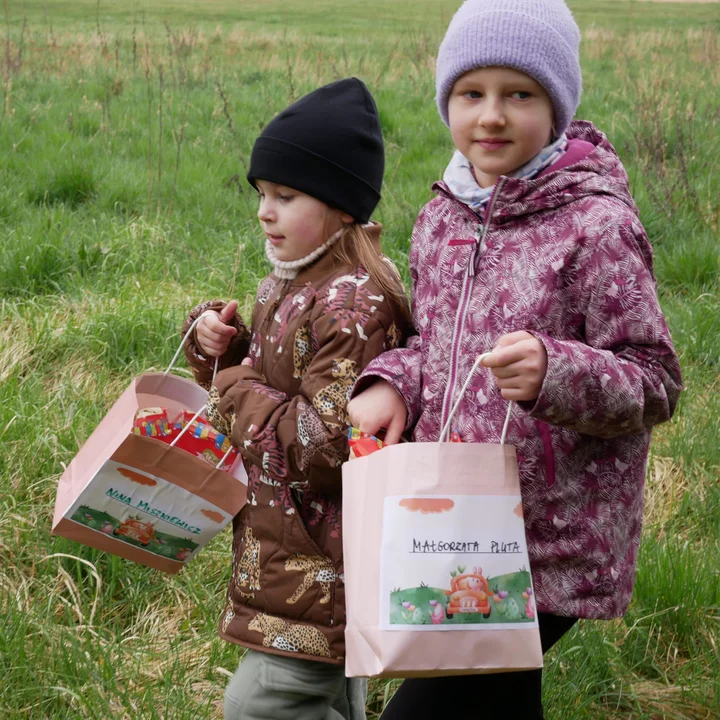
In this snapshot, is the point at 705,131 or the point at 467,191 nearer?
the point at 467,191

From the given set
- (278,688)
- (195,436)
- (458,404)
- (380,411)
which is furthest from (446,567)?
(195,436)

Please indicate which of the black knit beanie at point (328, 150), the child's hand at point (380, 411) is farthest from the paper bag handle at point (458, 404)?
the black knit beanie at point (328, 150)

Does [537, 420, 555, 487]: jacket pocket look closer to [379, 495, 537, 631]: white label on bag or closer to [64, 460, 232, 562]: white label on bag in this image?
[379, 495, 537, 631]: white label on bag

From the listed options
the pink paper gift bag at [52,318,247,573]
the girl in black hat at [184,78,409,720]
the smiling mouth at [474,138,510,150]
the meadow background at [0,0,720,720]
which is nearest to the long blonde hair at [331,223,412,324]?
the girl in black hat at [184,78,409,720]

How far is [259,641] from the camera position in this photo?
172cm

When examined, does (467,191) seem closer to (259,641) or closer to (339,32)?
(259,641)

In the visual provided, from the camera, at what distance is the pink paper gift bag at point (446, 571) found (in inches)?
49.4

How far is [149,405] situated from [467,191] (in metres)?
0.85

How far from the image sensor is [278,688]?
171 centimetres

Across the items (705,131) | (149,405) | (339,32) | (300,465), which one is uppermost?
(300,465)

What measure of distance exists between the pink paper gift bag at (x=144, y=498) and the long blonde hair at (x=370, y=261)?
450 mm

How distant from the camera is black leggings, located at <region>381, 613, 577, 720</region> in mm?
1513

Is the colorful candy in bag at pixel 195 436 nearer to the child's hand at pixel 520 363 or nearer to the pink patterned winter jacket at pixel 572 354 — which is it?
the pink patterned winter jacket at pixel 572 354

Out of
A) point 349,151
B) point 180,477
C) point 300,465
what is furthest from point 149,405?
point 349,151
